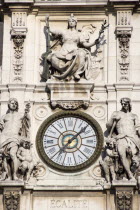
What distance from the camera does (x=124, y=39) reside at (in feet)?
92.8

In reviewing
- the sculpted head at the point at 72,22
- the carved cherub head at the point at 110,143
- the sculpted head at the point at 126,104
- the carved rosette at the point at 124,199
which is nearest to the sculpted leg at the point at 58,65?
the sculpted head at the point at 72,22

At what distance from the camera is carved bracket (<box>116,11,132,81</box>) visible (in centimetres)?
2811

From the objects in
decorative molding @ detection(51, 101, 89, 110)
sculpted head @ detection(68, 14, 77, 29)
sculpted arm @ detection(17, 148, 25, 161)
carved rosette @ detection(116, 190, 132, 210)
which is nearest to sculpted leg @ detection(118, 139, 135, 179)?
carved rosette @ detection(116, 190, 132, 210)

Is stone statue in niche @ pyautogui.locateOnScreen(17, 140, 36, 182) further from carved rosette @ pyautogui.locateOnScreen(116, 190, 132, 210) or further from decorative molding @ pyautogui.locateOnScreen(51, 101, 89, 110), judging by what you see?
carved rosette @ pyautogui.locateOnScreen(116, 190, 132, 210)

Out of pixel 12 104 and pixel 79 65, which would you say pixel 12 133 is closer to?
pixel 12 104

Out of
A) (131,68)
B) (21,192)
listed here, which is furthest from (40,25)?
(21,192)

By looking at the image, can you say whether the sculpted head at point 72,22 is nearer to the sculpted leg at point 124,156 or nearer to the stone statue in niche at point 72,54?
the stone statue in niche at point 72,54

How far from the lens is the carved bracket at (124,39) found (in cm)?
2811

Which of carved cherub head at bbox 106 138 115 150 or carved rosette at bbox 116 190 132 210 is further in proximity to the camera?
carved cherub head at bbox 106 138 115 150

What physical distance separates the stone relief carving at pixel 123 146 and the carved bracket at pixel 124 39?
0.95 m

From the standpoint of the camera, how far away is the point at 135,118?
2736 centimetres

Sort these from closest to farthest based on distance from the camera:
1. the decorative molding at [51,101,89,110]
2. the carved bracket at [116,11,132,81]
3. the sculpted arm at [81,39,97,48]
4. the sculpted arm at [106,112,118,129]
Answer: the sculpted arm at [106,112,118,129], the decorative molding at [51,101,89,110], the carved bracket at [116,11,132,81], the sculpted arm at [81,39,97,48]

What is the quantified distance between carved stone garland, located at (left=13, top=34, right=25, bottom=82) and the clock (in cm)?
132

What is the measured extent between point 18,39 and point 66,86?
1701mm
